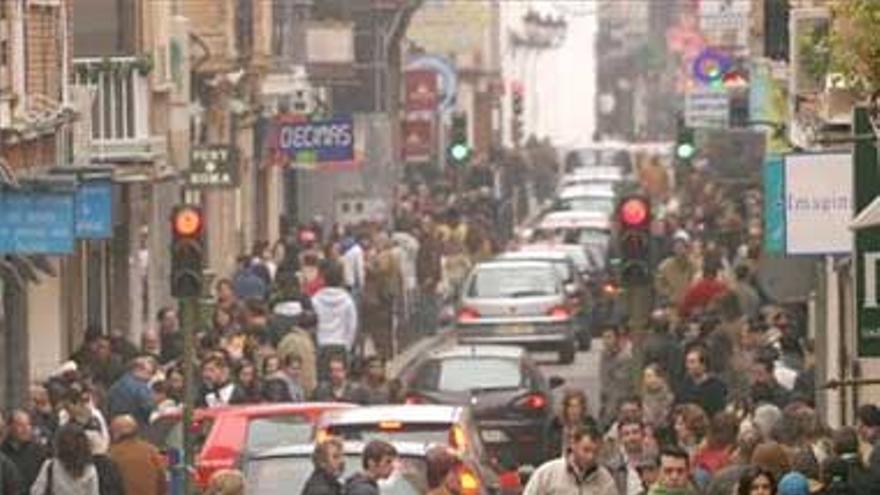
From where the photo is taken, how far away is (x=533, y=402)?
36.5m

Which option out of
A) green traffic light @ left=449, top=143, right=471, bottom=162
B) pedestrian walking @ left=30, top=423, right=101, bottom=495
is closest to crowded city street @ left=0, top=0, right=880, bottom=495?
pedestrian walking @ left=30, top=423, right=101, bottom=495

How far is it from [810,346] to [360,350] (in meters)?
12.3

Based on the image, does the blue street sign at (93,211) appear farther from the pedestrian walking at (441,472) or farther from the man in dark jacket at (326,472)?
the pedestrian walking at (441,472)

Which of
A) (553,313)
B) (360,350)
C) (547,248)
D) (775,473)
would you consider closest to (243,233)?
(547,248)

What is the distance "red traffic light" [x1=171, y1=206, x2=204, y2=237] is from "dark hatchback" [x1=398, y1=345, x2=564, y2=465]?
4.97 m

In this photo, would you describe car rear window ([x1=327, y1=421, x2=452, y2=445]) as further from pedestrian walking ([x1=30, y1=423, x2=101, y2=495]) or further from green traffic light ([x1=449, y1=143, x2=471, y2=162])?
green traffic light ([x1=449, y1=143, x2=471, y2=162])

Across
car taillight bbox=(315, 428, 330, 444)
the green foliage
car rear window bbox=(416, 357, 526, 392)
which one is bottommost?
car rear window bbox=(416, 357, 526, 392)

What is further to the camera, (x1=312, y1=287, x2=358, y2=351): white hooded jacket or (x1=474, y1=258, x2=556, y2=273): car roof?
(x1=474, y1=258, x2=556, y2=273): car roof

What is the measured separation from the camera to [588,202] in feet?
262

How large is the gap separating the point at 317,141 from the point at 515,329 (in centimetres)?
648

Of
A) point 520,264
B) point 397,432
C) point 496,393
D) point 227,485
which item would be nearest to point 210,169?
point 520,264

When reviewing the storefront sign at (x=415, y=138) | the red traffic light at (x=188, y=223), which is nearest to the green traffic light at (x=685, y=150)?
the storefront sign at (x=415, y=138)

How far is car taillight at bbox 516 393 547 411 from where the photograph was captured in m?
36.5

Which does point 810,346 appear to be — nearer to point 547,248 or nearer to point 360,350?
point 360,350
